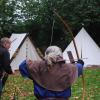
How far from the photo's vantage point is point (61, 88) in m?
5.76

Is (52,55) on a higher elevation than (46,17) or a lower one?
higher

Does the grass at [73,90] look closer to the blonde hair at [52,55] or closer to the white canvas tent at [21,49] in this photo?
the blonde hair at [52,55]

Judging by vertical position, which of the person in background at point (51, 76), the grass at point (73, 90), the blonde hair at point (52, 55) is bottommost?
the grass at point (73, 90)

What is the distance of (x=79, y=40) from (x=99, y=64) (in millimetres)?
1483

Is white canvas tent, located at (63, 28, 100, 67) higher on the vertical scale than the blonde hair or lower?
lower

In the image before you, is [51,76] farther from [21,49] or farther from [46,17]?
[46,17]

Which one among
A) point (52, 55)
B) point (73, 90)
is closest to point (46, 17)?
point (73, 90)

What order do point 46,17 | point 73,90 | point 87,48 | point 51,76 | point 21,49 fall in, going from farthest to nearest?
1. point 46,17
2. point 87,48
3. point 21,49
4. point 73,90
5. point 51,76

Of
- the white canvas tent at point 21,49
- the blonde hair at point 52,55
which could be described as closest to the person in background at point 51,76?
the blonde hair at point 52,55

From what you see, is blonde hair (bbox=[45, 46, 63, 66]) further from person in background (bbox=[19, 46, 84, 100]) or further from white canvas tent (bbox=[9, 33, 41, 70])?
white canvas tent (bbox=[9, 33, 41, 70])

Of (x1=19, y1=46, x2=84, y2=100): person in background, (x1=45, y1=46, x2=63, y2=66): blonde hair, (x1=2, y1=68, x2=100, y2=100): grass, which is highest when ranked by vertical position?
(x1=45, y1=46, x2=63, y2=66): blonde hair

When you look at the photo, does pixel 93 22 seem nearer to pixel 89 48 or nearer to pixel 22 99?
pixel 89 48

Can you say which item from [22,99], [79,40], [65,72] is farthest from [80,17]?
[65,72]

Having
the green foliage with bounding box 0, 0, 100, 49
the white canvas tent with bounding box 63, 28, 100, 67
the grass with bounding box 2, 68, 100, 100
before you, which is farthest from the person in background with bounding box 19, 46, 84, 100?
the green foliage with bounding box 0, 0, 100, 49
